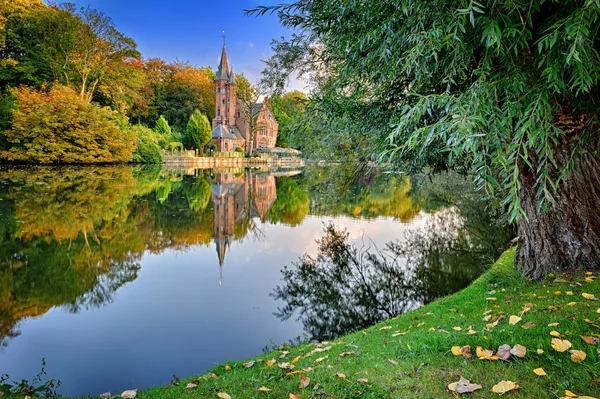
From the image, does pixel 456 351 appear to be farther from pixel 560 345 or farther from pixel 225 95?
pixel 225 95

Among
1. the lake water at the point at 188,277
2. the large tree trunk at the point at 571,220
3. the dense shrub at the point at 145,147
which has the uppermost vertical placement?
the dense shrub at the point at 145,147

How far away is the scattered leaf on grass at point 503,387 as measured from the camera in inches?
94.8

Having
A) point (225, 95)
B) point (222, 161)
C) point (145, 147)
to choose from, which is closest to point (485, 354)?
point (145, 147)

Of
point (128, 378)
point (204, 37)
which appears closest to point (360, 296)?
point (128, 378)

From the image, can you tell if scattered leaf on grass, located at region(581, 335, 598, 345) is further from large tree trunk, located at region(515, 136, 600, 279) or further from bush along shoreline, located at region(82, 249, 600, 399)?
large tree trunk, located at region(515, 136, 600, 279)

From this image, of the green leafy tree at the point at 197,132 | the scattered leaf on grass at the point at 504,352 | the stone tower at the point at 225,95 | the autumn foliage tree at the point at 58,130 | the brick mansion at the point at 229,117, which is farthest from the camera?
the stone tower at the point at 225,95

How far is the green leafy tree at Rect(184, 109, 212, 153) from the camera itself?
50.0 m

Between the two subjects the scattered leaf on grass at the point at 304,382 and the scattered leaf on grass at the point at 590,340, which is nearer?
the scattered leaf on grass at the point at 590,340

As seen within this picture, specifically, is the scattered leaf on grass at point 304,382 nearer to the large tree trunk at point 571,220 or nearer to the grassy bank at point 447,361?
the grassy bank at point 447,361

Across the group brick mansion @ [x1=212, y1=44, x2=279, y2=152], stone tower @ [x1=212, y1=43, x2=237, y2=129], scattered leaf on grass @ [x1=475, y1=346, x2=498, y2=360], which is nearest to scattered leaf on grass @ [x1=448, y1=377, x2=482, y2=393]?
scattered leaf on grass @ [x1=475, y1=346, x2=498, y2=360]

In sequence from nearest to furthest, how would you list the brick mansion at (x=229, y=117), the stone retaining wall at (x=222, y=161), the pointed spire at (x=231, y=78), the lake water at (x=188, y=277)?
the lake water at (x=188, y=277), the stone retaining wall at (x=222, y=161), the brick mansion at (x=229, y=117), the pointed spire at (x=231, y=78)

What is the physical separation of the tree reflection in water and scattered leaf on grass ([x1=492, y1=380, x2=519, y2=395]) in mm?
3909

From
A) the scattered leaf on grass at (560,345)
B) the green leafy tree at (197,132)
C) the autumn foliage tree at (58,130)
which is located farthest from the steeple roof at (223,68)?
the scattered leaf on grass at (560,345)

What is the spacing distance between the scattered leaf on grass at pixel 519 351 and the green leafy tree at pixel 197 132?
165 ft
